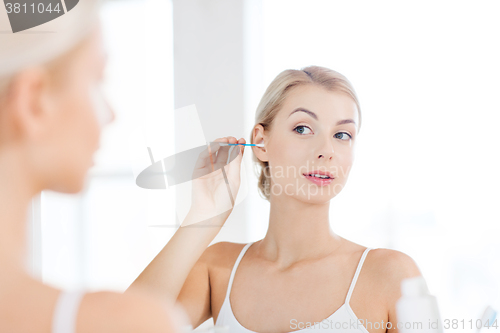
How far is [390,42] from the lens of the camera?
3.09 ft

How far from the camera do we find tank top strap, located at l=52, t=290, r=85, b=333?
30 cm

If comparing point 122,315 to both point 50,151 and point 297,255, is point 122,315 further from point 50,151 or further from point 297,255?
point 297,255

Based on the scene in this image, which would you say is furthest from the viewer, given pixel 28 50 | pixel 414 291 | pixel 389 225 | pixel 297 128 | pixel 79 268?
pixel 79 268

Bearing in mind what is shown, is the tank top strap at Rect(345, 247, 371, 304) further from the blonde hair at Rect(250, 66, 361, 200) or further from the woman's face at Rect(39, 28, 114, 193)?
the woman's face at Rect(39, 28, 114, 193)

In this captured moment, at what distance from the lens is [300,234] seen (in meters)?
0.84

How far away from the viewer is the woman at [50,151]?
1.00 ft

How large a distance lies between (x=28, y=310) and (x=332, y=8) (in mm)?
861

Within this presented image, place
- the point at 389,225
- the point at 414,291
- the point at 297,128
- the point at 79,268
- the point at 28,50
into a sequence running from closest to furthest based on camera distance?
the point at 28,50 < the point at 414,291 < the point at 297,128 < the point at 389,225 < the point at 79,268

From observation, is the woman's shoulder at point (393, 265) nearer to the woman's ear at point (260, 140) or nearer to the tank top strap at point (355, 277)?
the tank top strap at point (355, 277)

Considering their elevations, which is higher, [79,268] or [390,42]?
[390,42]

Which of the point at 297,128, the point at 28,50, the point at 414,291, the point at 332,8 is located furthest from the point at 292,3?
the point at 28,50

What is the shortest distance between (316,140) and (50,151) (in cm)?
54

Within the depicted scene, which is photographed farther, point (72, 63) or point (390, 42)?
point (390, 42)

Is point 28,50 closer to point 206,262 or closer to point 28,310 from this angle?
point 28,310
